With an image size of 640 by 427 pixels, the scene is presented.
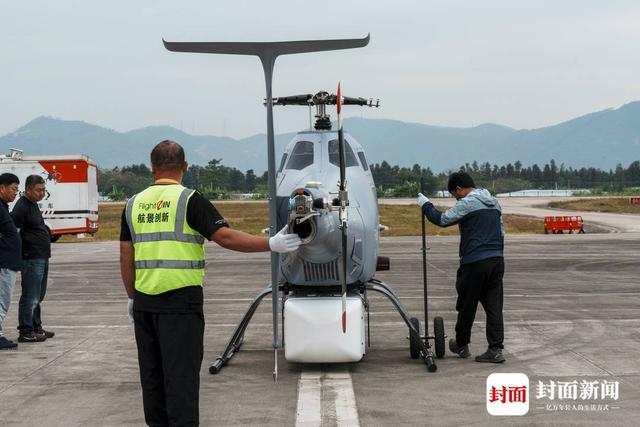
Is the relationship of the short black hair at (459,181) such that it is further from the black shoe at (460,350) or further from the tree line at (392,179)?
the tree line at (392,179)

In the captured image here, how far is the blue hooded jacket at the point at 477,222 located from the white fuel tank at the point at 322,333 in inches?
68.4

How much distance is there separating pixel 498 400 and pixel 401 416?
112cm

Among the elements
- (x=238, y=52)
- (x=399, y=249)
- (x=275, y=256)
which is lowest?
(x=399, y=249)

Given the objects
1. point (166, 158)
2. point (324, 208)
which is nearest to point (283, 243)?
point (166, 158)

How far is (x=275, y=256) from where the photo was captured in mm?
8000

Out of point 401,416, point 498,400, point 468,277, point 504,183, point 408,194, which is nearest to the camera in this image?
point 401,416

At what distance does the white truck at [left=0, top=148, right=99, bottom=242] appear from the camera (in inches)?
1318

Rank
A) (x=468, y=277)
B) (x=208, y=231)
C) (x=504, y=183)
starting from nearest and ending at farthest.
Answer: (x=208, y=231) → (x=468, y=277) → (x=504, y=183)

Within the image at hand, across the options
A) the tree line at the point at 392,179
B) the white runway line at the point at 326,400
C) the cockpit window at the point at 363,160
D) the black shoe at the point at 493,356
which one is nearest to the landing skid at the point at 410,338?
the black shoe at the point at 493,356

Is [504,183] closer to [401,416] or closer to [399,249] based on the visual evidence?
[399,249]

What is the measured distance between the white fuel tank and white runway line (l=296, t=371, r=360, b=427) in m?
0.25

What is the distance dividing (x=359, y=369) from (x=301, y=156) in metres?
2.72

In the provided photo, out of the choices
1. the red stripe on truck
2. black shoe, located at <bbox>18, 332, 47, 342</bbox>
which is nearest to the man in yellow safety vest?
black shoe, located at <bbox>18, 332, 47, 342</bbox>

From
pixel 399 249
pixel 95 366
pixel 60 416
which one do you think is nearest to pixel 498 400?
pixel 60 416
